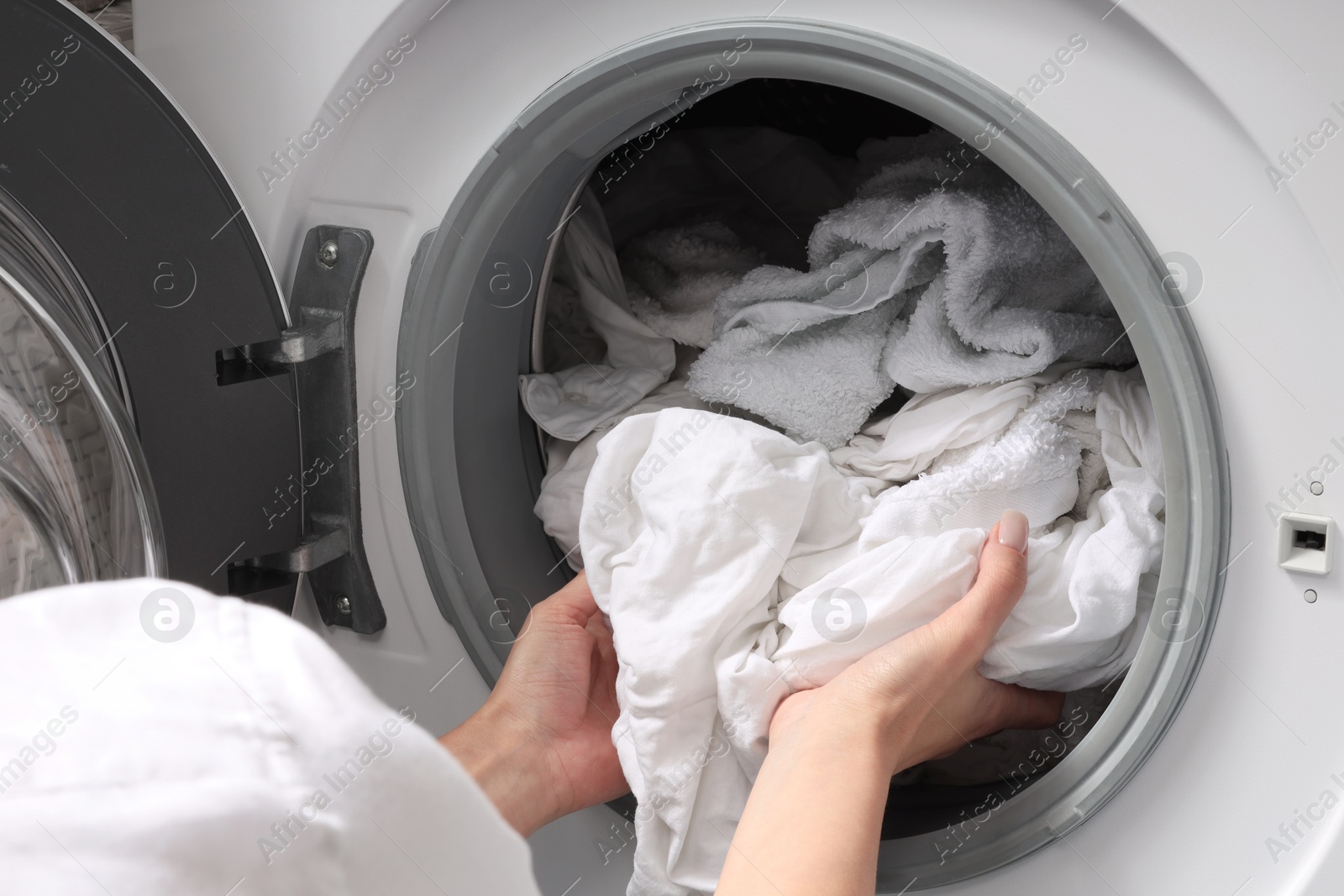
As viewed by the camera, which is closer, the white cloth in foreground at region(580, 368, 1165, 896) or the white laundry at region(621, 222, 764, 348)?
the white cloth in foreground at region(580, 368, 1165, 896)

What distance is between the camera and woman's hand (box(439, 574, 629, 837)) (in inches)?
27.3

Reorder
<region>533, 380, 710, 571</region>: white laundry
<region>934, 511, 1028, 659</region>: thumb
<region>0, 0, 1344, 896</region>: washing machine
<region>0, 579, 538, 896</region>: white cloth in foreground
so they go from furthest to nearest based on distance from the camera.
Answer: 1. <region>533, 380, 710, 571</region>: white laundry
2. <region>934, 511, 1028, 659</region>: thumb
3. <region>0, 0, 1344, 896</region>: washing machine
4. <region>0, 579, 538, 896</region>: white cloth in foreground

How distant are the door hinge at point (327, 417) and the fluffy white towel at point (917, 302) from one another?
0.28 metres

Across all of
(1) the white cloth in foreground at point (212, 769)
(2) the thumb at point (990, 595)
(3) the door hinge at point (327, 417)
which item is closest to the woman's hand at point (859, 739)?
(2) the thumb at point (990, 595)

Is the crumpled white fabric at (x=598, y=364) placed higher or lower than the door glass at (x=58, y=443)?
A: higher

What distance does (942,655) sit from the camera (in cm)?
58

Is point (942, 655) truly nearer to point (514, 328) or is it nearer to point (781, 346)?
point (781, 346)

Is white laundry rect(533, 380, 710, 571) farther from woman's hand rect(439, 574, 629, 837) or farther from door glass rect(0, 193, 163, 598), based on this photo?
door glass rect(0, 193, 163, 598)

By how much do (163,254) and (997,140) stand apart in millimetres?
517

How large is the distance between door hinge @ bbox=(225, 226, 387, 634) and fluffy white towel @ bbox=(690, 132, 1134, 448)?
282 mm

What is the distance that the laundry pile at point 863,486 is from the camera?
0.62 meters

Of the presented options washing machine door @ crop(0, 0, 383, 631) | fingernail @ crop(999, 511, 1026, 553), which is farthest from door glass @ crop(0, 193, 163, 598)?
fingernail @ crop(999, 511, 1026, 553)

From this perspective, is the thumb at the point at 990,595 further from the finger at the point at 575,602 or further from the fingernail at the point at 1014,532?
the finger at the point at 575,602

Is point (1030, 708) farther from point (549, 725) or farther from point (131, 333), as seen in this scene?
point (131, 333)
